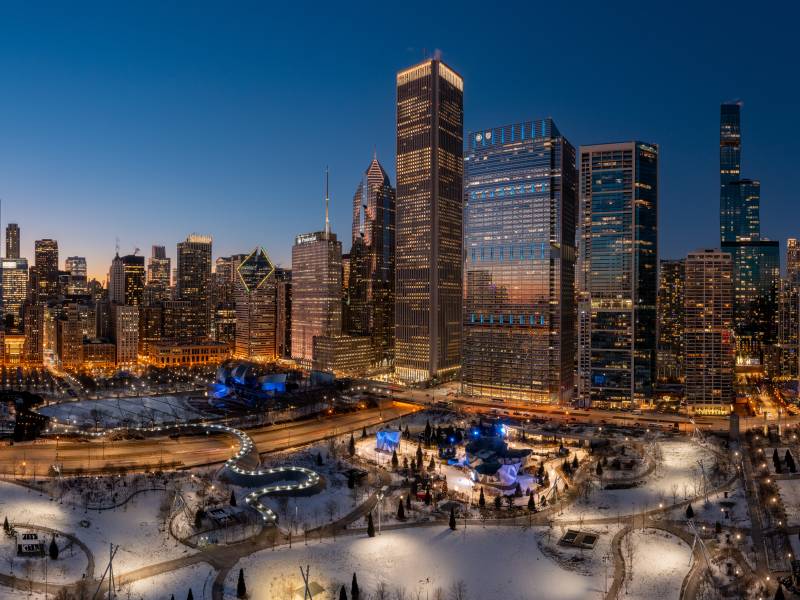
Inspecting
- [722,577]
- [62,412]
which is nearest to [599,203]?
[722,577]

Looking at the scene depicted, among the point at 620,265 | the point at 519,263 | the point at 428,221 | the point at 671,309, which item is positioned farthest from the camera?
the point at 671,309

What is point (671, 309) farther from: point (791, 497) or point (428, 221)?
point (791, 497)

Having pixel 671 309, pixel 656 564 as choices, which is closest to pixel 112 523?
pixel 656 564

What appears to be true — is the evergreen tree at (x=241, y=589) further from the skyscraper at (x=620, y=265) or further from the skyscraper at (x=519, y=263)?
the skyscraper at (x=519, y=263)

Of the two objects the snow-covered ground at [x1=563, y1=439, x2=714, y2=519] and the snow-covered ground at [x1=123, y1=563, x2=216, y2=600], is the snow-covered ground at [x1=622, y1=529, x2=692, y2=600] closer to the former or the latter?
the snow-covered ground at [x1=563, y1=439, x2=714, y2=519]

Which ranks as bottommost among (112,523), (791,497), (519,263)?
(112,523)

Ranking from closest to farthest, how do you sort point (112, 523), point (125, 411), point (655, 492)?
1. point (112, 523)
2. point (655, 492)
3. point (125, 411)

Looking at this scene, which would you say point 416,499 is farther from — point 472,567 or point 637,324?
point 637,324
